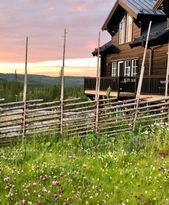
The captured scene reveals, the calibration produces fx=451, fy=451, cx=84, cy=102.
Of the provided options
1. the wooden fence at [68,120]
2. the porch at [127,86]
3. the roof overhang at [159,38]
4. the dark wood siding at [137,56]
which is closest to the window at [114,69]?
the dark wood siding at [137,56]

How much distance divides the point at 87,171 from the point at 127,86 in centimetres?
1812

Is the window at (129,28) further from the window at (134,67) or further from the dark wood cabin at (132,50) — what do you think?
the window at (134,67)

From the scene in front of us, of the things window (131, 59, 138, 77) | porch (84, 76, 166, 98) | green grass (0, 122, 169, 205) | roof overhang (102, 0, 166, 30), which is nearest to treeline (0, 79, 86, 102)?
porch (84, 76, 166, 98)

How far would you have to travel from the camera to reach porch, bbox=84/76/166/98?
72.5 ft

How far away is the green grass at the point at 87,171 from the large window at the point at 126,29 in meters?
20.6

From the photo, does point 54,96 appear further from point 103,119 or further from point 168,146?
point 168,146

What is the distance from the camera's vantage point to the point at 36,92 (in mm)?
41094

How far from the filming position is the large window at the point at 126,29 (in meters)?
31.4

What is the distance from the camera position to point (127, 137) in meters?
12.0

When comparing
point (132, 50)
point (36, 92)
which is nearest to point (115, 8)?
point (132, 50)

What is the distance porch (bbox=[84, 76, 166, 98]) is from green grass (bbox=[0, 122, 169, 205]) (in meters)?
10.7

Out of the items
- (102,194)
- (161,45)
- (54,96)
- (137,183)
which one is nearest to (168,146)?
(137,183)

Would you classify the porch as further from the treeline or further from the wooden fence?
the wooden fence

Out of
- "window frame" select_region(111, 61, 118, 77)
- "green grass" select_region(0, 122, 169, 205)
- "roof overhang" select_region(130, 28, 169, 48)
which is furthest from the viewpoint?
"window frame" select_region(111, 61, 118, 77)
